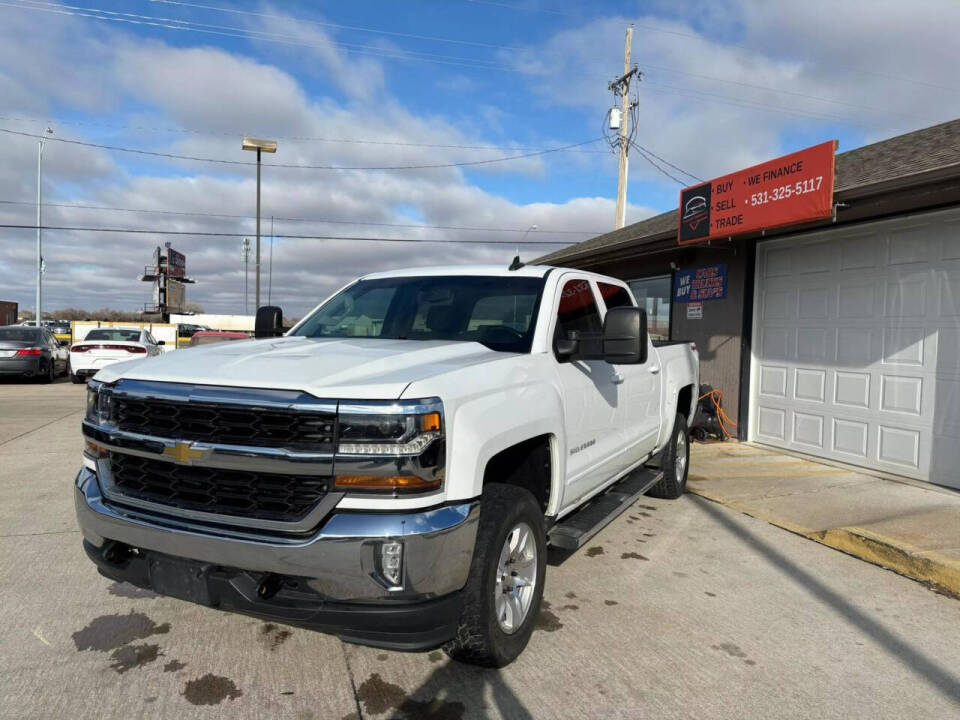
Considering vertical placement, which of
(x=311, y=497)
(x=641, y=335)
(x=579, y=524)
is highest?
(x=641, y=335)

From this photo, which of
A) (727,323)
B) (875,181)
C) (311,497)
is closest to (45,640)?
(311,497)

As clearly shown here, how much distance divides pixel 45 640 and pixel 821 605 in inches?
165

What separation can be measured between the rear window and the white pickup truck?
17.6m

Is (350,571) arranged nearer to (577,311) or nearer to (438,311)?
(438,311)

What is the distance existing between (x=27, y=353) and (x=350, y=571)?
18548mm

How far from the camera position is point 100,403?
291 centimetres

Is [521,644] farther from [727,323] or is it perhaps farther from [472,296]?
[727,323]

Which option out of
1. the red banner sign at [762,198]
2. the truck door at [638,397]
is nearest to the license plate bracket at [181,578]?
the truck door at [638,397]

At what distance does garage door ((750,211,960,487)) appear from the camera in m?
6.49

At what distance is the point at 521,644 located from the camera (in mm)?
3057

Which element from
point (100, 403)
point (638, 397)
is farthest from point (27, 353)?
point (638, 397)

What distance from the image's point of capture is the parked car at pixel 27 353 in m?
16.8

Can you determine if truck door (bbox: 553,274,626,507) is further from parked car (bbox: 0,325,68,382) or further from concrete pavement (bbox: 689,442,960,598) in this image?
parked car (bbox: 0,325,68,382)

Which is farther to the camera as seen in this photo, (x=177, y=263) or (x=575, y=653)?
(x=177, y=263)
